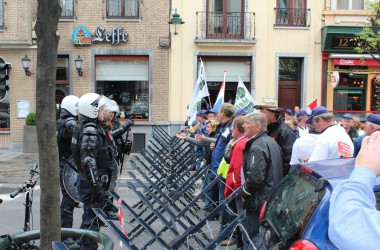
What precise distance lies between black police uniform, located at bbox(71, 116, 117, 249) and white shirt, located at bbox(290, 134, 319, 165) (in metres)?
2.42

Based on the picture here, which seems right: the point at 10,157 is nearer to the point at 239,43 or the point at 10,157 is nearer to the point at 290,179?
the point at 239,43

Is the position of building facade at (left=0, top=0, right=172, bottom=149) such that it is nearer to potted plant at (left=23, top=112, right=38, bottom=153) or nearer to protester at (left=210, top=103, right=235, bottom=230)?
potted plant at (left=23, top=112, right=38, bottom=153)

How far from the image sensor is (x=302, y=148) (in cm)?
610

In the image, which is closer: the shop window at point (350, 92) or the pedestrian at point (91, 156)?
the pedestrian at point (91, 156)

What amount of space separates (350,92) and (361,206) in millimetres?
18702

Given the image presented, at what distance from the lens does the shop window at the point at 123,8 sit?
18.3 m

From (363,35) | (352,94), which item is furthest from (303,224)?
(352,94)

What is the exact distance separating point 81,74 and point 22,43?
2.53 metres

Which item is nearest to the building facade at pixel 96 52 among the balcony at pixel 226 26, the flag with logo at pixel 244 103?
the balcony at pixel 226 26

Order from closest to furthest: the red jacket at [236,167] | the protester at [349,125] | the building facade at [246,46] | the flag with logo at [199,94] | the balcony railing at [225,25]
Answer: the red jacket at [236,167], the protester at [349,125], the flag with logo at [199,94], the building facade at [246,46], the balcony railing at [225,25]

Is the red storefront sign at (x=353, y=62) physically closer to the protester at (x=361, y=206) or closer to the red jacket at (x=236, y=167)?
the red jacket at (x=236, y=167)

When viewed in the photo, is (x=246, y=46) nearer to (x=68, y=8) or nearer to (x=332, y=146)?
(x=68, y=8)

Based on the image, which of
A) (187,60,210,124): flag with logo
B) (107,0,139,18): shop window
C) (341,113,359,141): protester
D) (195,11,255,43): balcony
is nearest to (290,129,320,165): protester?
(341,113,359,141): protester

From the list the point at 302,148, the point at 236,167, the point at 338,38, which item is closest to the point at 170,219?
the point at 236,167
